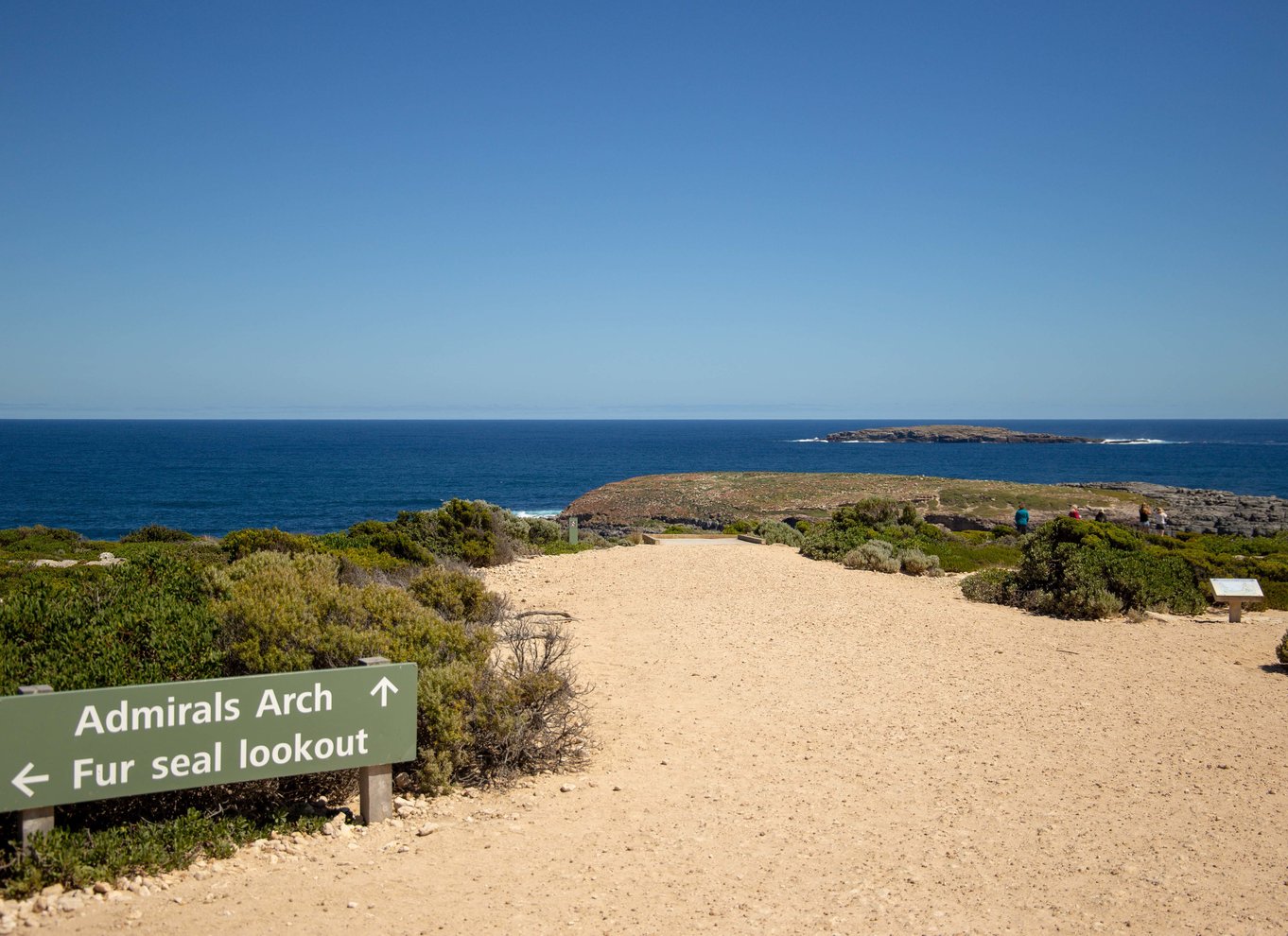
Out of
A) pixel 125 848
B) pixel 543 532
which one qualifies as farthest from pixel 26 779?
pixel 543 532

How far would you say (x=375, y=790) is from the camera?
5.57 metres

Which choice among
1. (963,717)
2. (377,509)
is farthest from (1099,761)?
(377,509)

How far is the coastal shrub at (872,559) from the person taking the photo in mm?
17516

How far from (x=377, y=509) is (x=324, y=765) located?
53.2m

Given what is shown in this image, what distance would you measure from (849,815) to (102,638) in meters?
4.95

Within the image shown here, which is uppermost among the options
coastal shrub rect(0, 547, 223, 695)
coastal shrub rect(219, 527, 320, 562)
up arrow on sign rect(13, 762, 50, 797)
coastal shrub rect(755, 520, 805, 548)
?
coastal shrub rect(0, 547, 223, 695)

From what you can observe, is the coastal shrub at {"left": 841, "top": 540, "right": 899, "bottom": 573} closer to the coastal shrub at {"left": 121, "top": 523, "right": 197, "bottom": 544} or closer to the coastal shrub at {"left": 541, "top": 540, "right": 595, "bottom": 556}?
the coastal shrub at {"left": 541, "top": 540, "right": 595, "bottom": 556}

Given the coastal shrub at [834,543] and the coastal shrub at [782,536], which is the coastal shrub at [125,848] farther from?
the coastal shrub at [782,536]

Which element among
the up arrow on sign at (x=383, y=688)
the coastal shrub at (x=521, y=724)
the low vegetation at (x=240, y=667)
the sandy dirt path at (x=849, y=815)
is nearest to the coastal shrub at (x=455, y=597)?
the sandy dirt path at (x=849, y=815)

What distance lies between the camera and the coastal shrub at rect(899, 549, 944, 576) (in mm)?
17297

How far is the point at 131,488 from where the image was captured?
64812 millimetres

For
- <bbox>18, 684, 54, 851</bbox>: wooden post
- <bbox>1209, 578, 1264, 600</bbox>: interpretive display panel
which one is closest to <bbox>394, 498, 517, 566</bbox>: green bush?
<bbox>1209, 578, 1264, 600</bbox>: interpretive display panel

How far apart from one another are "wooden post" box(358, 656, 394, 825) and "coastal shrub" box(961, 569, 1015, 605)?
37.9 feet

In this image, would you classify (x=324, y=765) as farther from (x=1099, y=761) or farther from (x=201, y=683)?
(x=1099, y=761)
